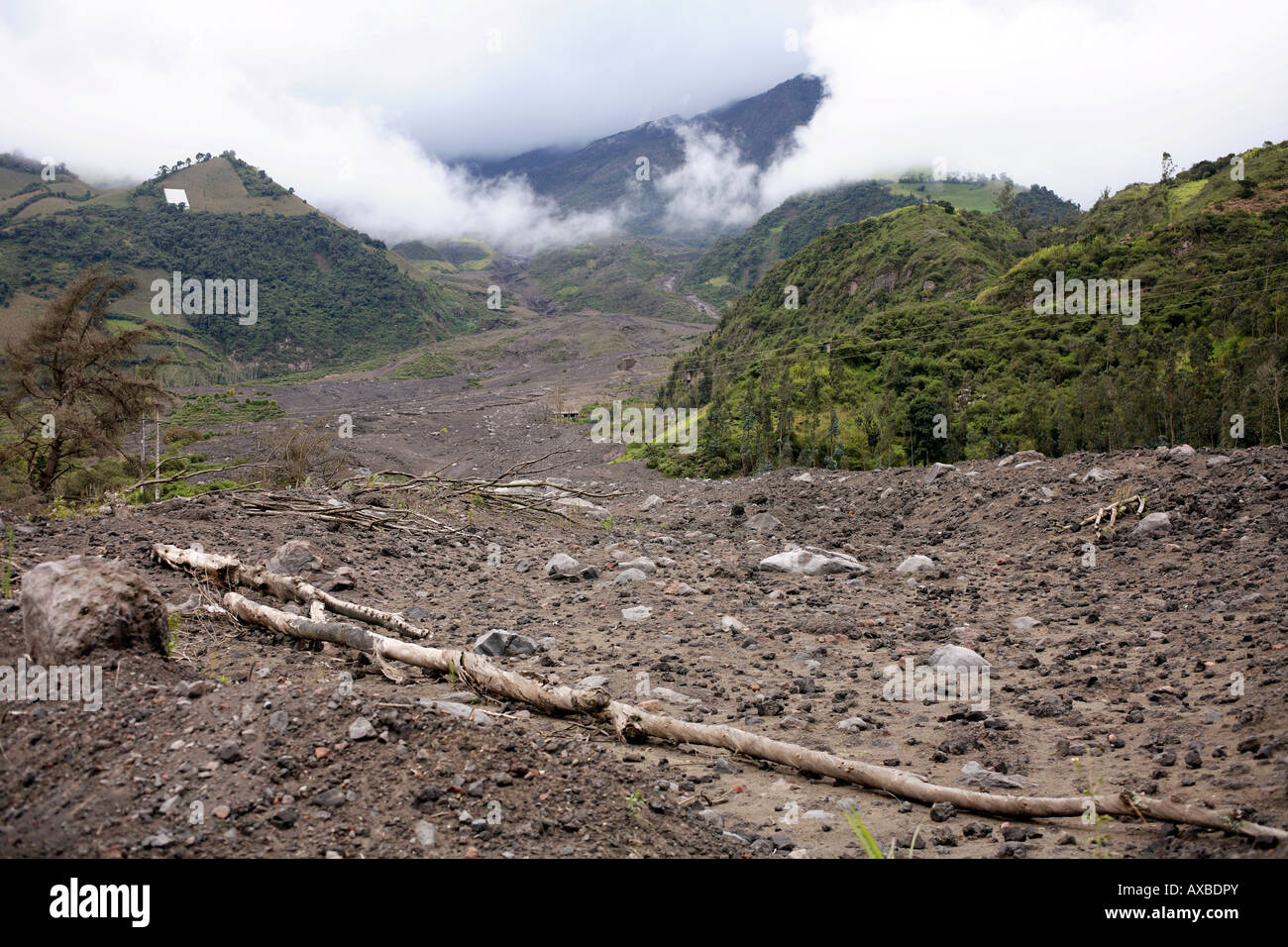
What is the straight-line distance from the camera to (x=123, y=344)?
53.2 feet

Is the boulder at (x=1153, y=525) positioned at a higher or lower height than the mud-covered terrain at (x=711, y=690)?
higher

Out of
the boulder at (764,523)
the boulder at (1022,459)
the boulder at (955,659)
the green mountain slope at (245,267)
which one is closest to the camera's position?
the boulder at (955,659)

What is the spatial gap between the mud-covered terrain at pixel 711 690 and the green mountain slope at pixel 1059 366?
37.6 ft

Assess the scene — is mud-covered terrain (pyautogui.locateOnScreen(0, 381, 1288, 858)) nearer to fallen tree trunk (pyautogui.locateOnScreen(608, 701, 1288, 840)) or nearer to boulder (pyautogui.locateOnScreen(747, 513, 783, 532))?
fallen tree trunk (pyautogui.locateOnScreen(608, 701, 1288, 840))

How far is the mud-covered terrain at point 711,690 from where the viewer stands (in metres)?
2.77

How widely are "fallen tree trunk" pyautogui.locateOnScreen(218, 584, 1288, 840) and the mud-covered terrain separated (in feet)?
0.25

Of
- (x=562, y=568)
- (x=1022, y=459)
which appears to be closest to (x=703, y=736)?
(x=562, y=568)

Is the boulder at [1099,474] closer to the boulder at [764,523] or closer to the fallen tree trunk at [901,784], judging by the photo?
the boulder at [764,523]

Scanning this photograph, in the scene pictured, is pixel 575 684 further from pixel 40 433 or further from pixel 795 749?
pixel 40 433

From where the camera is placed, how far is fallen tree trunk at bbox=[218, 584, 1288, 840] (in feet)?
9.30

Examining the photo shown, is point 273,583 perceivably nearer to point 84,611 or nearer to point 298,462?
point 84,611

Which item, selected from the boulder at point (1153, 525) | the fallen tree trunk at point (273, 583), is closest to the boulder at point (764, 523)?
the boulder at point (1153, 525)

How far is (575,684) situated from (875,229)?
56681 millimetres
